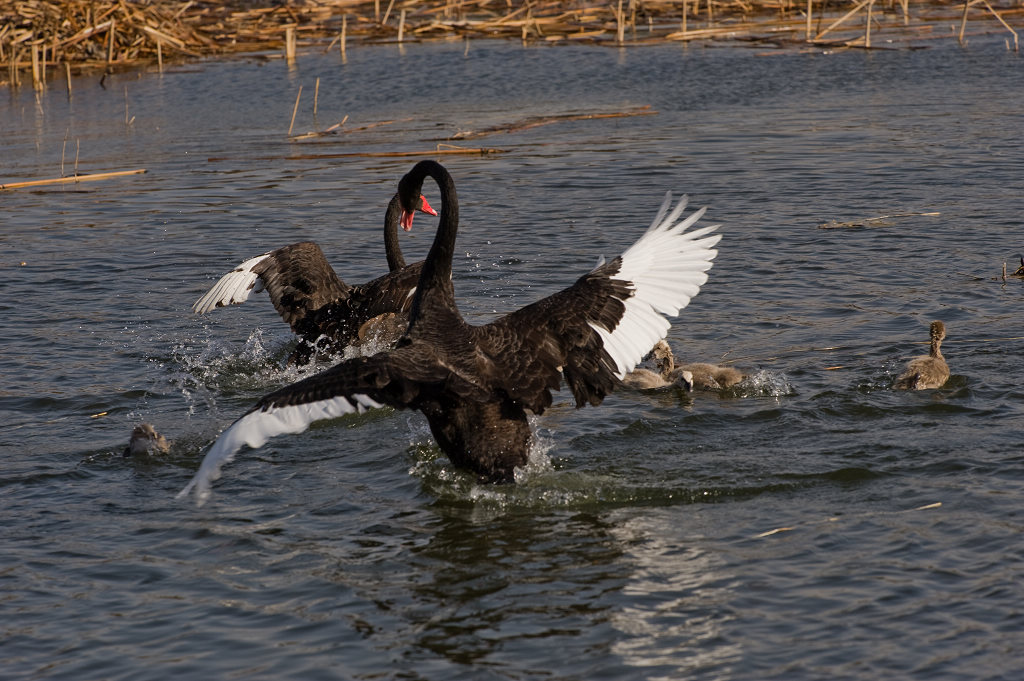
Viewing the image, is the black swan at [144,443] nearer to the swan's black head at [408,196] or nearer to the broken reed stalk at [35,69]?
the swan's black head at [408,196]

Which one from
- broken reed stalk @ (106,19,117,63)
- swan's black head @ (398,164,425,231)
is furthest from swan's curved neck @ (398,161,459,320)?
broken reed stalk @ (106,19,117,63)

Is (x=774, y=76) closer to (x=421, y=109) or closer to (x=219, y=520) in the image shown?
(x=421, y=109)

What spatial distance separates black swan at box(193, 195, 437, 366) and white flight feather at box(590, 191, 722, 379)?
1.88 metres

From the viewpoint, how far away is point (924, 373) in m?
7.36

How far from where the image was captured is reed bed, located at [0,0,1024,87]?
21531mm

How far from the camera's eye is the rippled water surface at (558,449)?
16.5 ft

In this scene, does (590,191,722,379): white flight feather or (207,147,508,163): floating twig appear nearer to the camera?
(590,191,722,379): white flight feather

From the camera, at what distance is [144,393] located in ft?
27.4

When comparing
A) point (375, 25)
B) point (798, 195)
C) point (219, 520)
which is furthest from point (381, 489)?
point (375, 25)

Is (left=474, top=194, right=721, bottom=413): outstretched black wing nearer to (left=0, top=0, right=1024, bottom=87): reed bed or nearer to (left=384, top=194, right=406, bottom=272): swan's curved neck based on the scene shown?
(left=384, top=194, right=406, bottom=272): swan's curved neck

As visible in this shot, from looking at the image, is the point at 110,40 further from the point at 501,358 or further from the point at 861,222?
the point at 501,358

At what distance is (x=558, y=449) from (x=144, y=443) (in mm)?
2411

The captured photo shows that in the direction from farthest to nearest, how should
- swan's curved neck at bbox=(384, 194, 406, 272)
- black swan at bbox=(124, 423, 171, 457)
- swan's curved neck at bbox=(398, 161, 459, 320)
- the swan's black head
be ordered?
swan's curved neck at bbox=(384, 194, 406, 272) < the swan's black head < black swan at bbox=(124, 423, 171, 457) < swan's curved neck at bbox=(398, 161, 459, 320)

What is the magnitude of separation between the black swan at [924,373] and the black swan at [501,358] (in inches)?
60.8
